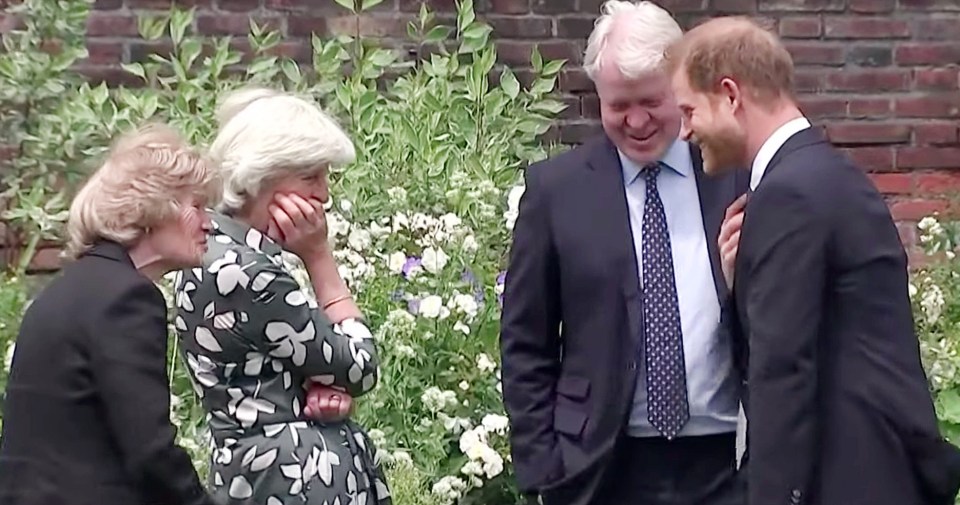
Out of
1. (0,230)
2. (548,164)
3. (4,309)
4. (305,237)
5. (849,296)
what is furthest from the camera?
(0,230)

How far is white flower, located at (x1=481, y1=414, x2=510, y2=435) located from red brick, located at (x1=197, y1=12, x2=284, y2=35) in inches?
79.6

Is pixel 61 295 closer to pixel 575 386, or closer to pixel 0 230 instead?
pixel 575 386

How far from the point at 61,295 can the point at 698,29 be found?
1.24m

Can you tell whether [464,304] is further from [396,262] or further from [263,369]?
[263,369]

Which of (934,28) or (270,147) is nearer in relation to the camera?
(270,147)

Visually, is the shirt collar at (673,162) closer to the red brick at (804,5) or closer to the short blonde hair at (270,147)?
the short blonde hair at (270,147)

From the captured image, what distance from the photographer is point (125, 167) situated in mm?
2971

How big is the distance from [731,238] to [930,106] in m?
3.06

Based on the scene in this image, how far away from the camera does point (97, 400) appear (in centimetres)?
284

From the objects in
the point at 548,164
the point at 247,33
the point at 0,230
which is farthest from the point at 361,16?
the point at 548,164

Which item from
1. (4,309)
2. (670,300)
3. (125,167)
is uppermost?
(125,167)

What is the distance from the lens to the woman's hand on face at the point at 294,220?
3.20m

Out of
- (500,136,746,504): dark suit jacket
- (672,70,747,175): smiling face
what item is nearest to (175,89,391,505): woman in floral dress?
(500,136,746,504): dark suit jacket

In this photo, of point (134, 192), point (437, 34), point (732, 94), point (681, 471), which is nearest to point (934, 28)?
point (437, 34)
